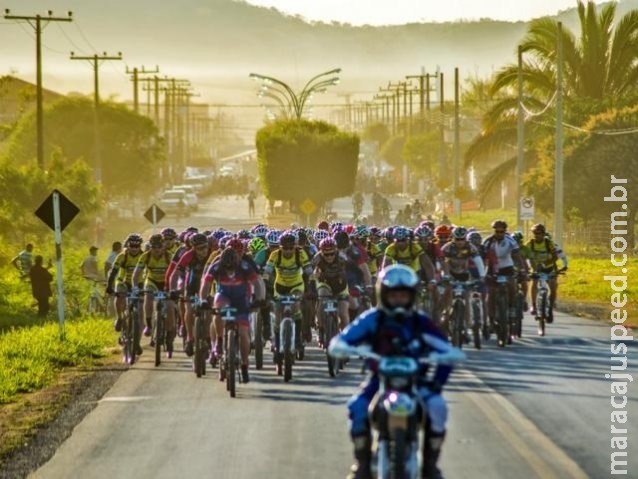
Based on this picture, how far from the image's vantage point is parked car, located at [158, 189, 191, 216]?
350 ft

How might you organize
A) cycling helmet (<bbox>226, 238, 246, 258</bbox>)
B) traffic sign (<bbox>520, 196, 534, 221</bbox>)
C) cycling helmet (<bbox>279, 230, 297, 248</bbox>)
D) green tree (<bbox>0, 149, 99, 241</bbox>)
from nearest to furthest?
cycling helmet (<bbox>226, 238, 246, 258</bbox>) → cycling helmet (<bbox>279, 230, 297, 248</bbox>) → traffic sign (<bbox>520, 196, 534, 221</bbox>) → green tree (<bbox>0, 149, 99, 241</bbox>)

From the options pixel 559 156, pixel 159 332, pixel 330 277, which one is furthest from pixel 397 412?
pixel 559 156

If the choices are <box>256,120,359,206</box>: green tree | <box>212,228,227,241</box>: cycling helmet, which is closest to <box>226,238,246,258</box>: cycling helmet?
<box>212,228,227,241</box>: cycling helmet

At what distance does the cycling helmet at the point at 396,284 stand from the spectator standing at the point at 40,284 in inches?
1048

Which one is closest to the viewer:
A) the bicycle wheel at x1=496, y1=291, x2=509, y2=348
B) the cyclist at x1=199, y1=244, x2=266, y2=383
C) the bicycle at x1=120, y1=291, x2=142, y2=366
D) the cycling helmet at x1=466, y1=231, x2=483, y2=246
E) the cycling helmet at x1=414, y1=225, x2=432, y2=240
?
the cyclist at x1=199, y1=244, x2=266, y2=383

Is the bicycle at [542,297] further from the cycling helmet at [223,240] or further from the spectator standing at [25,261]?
the spectator standing at [25,261]

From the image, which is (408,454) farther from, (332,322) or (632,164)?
(632,164)

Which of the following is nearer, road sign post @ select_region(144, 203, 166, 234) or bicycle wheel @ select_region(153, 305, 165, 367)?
bicycle wheel @ select_region(153, 305, 165, 367)

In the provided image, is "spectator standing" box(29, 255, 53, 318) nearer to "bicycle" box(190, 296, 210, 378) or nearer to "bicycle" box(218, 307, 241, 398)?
"bicycle" box(190, 296, 210, 378)

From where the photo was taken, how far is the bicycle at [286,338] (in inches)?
826

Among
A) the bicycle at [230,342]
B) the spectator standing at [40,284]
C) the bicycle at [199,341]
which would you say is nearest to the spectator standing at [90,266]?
the spectator standing at [40,284]

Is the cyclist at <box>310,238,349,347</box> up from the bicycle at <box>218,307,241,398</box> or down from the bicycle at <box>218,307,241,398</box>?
up

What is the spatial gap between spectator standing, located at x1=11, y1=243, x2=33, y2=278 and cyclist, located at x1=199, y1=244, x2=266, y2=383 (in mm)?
22549

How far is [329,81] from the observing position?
8075cm
